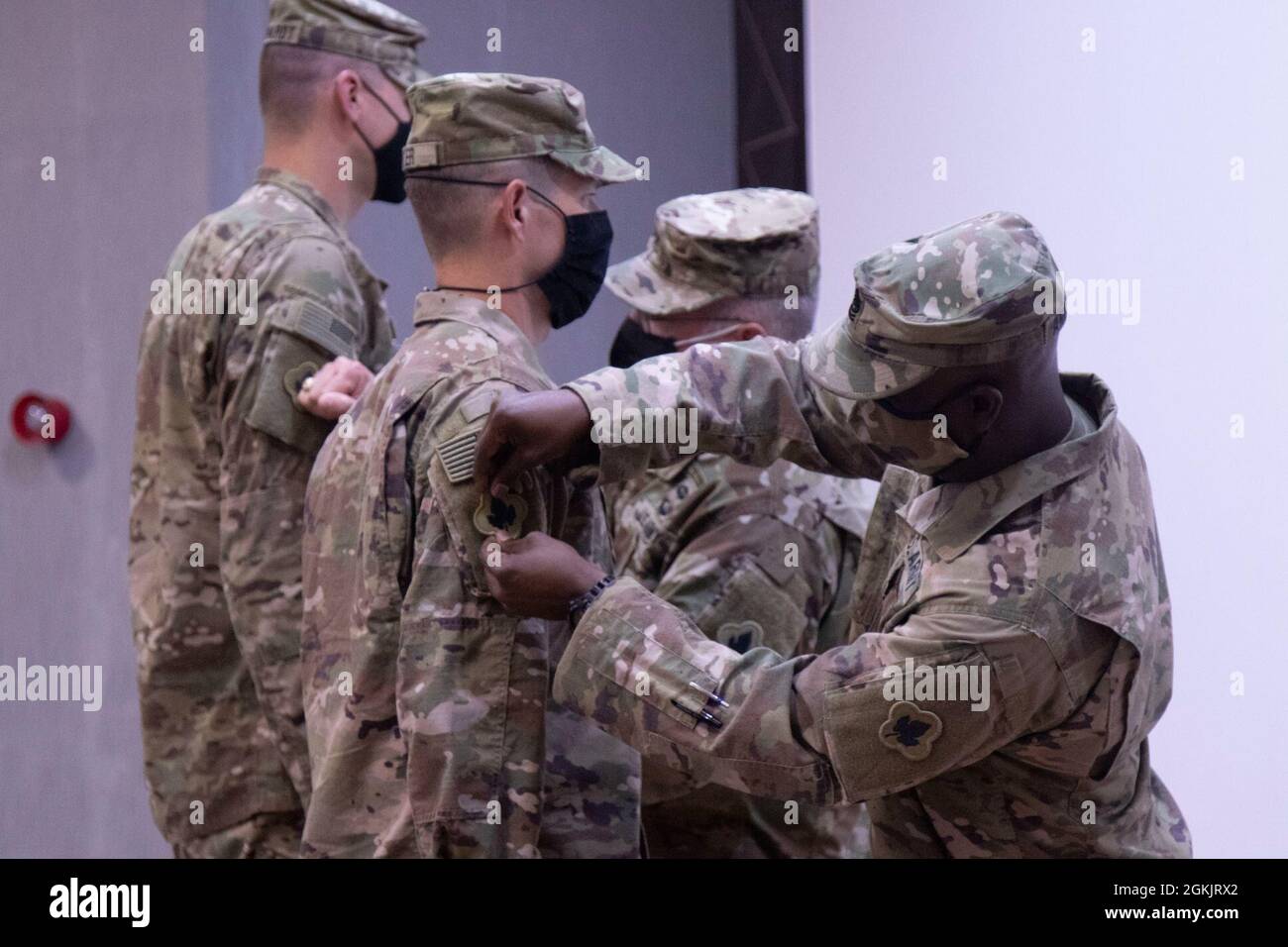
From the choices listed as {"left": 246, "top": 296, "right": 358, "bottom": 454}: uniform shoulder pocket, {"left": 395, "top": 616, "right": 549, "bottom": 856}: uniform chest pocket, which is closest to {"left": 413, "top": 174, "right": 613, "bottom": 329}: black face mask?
{"left": 395, "top": 616, "right": 549, "bottom": 856}: uniform chest pocket

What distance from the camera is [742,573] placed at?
9.09 feet

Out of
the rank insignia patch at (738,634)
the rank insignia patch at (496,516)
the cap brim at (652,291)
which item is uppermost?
the cap brim at (652,291)

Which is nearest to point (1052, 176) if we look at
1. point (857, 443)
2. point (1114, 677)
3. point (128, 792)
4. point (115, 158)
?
point (857, 443)

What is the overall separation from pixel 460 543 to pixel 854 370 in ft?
1.76

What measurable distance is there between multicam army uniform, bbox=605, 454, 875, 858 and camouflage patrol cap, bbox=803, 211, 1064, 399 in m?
0.82

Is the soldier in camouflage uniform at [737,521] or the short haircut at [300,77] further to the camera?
the short haircut at [300,77]

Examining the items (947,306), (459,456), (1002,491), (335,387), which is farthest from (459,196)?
(1002,491)

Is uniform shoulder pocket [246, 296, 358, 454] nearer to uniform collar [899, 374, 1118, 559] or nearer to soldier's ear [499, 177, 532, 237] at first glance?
soldier's ear [499, 177, 532, 237]

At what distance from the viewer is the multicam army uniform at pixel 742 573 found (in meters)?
2.77

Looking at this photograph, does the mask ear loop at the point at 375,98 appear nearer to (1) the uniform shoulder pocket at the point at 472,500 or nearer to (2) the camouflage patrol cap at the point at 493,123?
(2) the camouflage patrol cap at the point at 493,123

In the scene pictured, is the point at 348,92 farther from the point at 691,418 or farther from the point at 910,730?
the point at 910,730

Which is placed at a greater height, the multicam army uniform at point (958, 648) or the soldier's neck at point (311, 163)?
the soldier's neck at point (311, 163)

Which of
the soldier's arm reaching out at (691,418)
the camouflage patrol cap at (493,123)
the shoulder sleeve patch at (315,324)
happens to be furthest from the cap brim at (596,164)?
the shoulder sleeve patch at (315,324)

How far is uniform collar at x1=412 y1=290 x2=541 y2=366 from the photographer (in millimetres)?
2283
